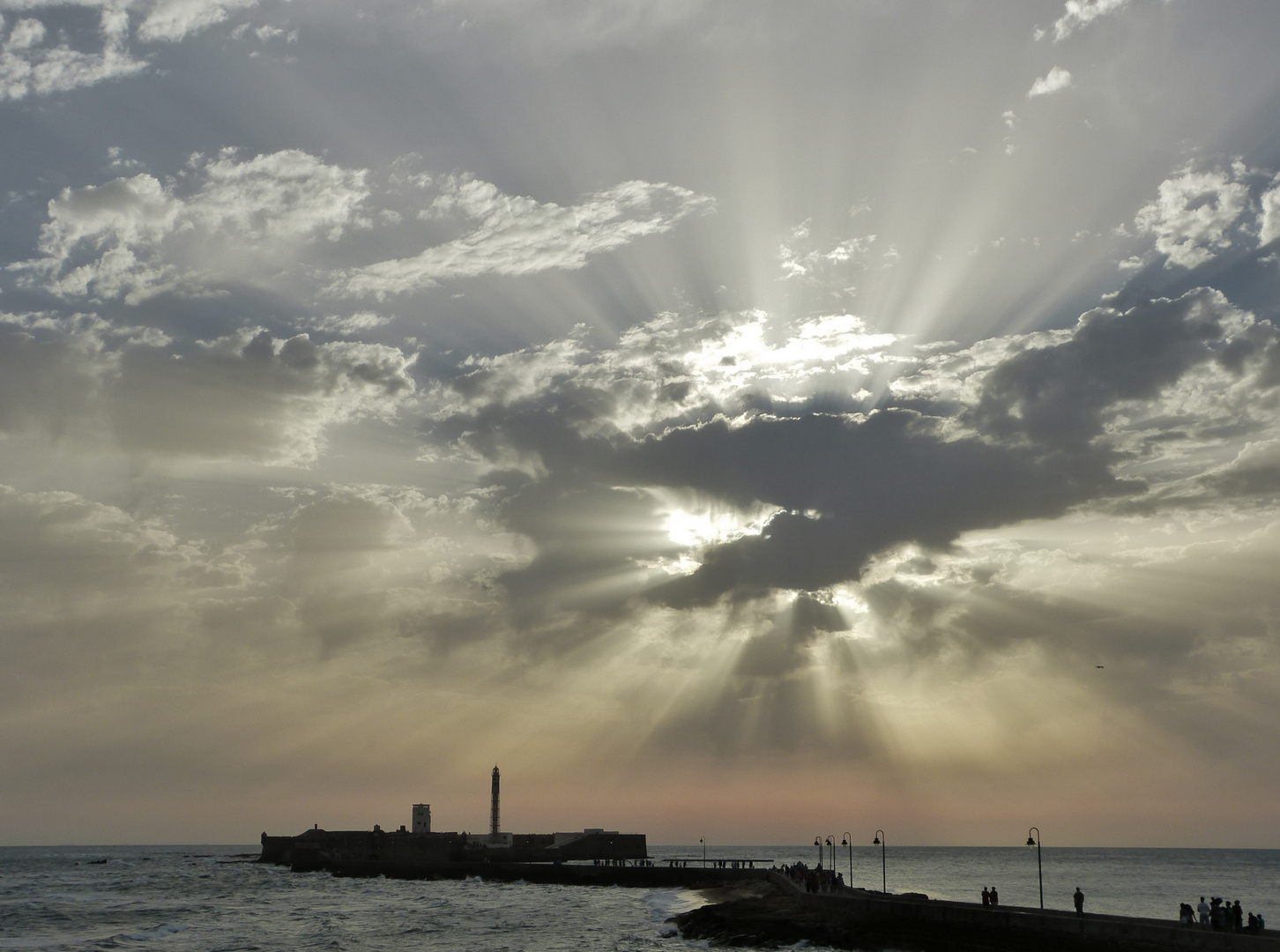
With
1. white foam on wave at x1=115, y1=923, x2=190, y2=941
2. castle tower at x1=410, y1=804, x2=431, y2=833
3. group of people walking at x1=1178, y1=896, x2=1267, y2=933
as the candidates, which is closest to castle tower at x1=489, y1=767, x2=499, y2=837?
castle tower at x1=410, y1=804, x2=431, y2=833

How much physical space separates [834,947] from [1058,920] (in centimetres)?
1343

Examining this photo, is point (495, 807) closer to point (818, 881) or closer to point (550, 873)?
point (550, 873)

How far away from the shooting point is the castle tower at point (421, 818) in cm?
14225

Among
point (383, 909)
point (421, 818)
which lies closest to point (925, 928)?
Result: point (383, 909)

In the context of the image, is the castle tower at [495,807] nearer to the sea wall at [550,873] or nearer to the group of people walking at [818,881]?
the sea wall at [550,873]

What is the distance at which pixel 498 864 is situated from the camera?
121 meters

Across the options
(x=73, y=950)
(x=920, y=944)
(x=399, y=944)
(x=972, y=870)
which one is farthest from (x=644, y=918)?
(x=972, y=870)

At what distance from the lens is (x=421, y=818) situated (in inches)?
5650

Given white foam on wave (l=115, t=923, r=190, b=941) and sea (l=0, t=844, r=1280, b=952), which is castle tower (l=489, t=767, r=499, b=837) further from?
white foam on wave (l=115, t=923, r=190, b=941)

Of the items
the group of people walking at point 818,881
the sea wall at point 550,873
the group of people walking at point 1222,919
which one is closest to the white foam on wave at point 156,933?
the group of people walking at point 818,881

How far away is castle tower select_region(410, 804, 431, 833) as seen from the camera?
142250mm

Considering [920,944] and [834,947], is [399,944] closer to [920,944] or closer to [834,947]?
[834,947]

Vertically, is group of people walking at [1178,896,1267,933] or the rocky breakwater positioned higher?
group of people walking at [1178,896,1267,933]

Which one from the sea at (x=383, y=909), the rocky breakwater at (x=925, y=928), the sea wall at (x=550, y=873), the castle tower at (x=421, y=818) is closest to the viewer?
the rocky breakwater at (x=925, y=928)
